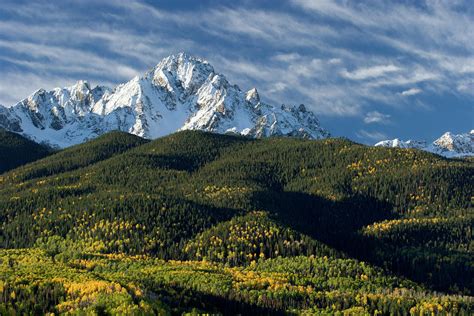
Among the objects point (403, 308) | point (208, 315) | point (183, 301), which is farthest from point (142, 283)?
point (403, 308)

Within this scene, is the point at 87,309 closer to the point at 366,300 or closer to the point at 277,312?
the point at 277,312

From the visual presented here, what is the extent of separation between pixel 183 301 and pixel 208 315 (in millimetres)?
13906

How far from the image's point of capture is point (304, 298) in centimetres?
18850

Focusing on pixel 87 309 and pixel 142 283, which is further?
pixel 142 283

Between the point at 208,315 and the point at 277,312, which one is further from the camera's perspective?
the point at 277,312

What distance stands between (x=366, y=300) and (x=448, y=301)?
22509mm

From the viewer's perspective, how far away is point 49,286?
163 meters

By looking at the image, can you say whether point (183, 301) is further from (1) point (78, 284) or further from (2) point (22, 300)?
(2) point (22, 300)

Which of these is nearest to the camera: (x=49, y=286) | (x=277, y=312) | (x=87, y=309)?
(x=87, y=309)

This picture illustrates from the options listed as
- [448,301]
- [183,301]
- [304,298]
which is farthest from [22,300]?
[448,301]

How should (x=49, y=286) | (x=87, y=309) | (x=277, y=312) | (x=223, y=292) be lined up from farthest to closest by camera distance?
(x=223, y=292)
(x=277, y=312)
(x=49, y=286)
(x=87, y=309)

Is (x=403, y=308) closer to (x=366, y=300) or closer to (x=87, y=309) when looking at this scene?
(x=366, y=300)

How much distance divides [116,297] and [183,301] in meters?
18.9

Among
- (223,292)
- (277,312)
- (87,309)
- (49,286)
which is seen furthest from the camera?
(223,292)
